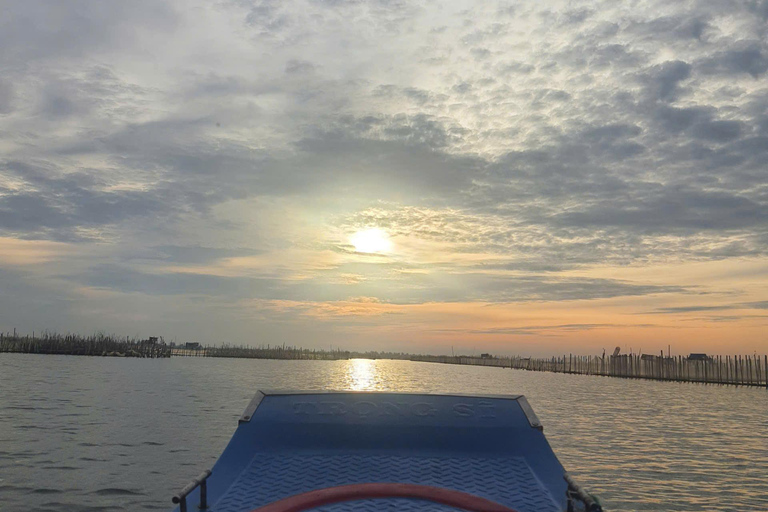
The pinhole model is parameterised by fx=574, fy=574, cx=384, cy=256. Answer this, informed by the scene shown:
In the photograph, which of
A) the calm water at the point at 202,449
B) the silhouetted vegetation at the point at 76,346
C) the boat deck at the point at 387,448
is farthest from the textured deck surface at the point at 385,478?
the silhouetted vegetation at the point at 76,346

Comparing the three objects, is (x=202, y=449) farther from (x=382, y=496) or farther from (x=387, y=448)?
(x=382, y=496)

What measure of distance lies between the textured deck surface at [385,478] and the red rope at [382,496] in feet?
0.36

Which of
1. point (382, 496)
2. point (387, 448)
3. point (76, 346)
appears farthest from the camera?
point (76, 346)

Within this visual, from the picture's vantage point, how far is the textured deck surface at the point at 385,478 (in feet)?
16.1

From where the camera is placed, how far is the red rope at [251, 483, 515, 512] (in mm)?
4641

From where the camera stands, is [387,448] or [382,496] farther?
[387,448]

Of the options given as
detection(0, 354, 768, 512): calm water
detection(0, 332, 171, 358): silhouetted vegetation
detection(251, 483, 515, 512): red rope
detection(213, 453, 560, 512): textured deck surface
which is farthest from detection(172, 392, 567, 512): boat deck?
detection(0, 332, 171, 358): silhouetted vegetation

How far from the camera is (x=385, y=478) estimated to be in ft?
18.2

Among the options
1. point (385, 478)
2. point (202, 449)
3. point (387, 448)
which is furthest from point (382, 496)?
point (202, 449)

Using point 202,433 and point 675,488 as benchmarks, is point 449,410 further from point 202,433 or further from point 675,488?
point 202,433

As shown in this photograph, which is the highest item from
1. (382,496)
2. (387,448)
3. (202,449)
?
(387,448)

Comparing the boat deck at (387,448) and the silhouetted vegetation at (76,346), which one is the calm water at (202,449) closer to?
the boat deck at (387,448)

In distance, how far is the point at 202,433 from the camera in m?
18.7

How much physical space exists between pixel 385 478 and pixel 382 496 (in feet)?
1.90
